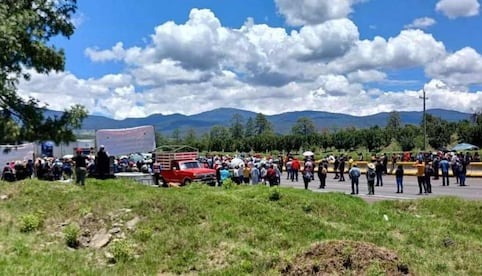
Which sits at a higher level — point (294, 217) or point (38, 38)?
point (38, 38)

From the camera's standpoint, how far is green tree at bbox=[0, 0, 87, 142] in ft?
19.5

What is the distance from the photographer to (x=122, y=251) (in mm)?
14469

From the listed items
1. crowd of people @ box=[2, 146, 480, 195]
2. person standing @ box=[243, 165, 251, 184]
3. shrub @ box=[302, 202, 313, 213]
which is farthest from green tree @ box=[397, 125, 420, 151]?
shrub @ box=[302, 202, 313, 213]

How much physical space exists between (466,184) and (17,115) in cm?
2917

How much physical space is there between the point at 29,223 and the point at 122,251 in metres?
4.06

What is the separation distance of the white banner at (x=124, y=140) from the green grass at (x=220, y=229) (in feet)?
44.7

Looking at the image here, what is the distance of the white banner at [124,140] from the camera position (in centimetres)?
3459

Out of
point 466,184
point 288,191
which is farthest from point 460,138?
point 288,191

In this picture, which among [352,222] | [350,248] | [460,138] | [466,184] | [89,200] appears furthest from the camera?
[460,138]

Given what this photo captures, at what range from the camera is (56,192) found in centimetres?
2011

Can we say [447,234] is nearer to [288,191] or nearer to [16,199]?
[288,191]

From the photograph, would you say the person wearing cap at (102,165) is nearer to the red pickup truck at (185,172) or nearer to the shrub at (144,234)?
the red pickup truck at (185,172)

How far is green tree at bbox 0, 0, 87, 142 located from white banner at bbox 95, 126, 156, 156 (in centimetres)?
2633

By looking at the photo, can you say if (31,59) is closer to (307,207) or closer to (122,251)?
(122,251)
